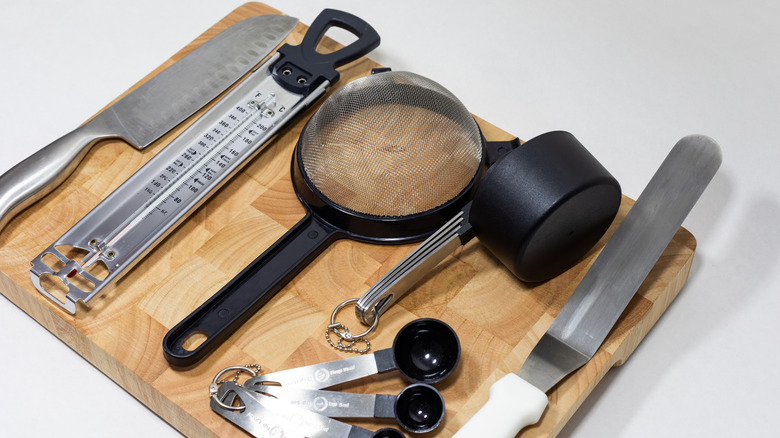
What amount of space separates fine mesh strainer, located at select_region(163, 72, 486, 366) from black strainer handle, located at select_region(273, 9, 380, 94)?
0.09m

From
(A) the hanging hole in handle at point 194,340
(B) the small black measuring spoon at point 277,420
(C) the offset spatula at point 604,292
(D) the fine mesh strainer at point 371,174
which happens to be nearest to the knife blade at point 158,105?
(D) the fine mesh strainer at point 371,174

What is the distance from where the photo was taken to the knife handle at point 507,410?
1138 mm

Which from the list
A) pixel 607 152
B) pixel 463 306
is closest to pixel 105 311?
pixel 463 306

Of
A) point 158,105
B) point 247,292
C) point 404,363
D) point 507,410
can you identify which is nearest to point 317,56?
point 158,105

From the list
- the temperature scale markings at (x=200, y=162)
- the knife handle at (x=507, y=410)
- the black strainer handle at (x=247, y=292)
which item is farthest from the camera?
the temperature scale markings at (x=200, y=162)

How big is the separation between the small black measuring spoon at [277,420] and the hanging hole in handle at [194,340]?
8 centimetres

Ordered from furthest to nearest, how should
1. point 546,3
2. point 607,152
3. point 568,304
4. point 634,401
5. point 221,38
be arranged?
point 546,3 < point 607,152 < point 221,38 < point 634,401 < point 568,304

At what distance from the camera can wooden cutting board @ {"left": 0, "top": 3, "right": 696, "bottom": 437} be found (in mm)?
1236

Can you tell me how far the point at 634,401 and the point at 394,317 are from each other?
0.36 metres

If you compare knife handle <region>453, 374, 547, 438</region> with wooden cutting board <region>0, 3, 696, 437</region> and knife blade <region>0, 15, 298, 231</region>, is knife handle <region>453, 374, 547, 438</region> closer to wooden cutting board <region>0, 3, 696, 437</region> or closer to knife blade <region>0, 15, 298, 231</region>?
wooden cutting board <region>0, 3, 696, 437</region>

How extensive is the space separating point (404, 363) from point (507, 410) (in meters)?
0.15

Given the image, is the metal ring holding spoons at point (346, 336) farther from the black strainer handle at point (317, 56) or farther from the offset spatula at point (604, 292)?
the black strainer handle at point (317, 56)

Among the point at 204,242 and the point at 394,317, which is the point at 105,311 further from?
the point at 394,317

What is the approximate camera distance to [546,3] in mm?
1912
